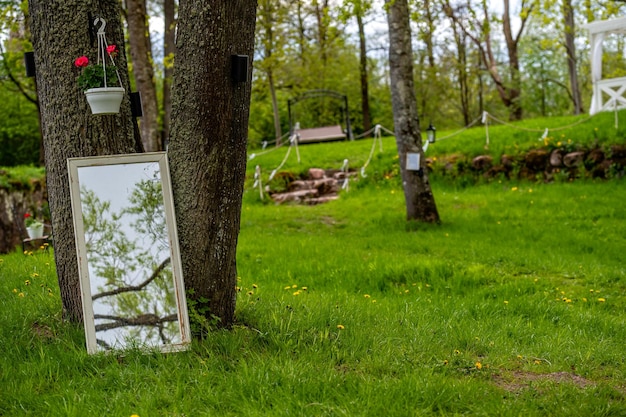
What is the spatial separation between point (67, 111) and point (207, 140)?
0.98m

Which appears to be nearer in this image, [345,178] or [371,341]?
[371,341]

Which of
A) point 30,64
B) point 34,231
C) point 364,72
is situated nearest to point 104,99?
point 30,64

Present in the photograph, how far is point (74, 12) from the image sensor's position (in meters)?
4.54

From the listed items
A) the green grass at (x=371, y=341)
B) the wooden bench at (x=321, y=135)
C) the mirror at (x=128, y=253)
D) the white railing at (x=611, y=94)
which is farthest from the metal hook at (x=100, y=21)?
the wooden bench at (x=321, y=135)

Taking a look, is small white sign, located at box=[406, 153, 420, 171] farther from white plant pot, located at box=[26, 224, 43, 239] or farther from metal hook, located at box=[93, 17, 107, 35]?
metal hook, located at box=[93, 17, 107, 35]

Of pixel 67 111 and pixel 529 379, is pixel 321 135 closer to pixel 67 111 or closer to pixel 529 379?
pixel 67 111

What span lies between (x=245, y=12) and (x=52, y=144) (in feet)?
5.35

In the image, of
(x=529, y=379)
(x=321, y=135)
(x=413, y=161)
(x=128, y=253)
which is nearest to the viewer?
(x=529, y=379)

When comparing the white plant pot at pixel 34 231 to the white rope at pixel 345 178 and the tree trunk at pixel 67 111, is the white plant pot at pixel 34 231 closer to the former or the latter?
the tree trunk at pixel 67 111

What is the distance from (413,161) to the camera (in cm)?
1126

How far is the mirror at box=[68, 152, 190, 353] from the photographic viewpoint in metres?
4.38

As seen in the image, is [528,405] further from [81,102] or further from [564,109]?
[564,109]

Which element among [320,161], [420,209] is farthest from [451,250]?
[320,161]

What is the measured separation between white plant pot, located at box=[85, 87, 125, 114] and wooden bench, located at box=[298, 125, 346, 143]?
18.1 meters
